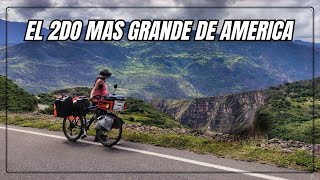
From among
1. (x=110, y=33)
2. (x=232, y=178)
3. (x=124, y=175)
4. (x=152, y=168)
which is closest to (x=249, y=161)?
(x=232, y=178)

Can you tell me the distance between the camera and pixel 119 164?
867 cm

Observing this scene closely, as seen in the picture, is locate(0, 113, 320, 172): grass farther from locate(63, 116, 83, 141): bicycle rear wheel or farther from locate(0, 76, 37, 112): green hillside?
locate(0, 76, 37, 112): green hillside

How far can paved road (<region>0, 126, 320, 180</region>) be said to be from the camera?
25.4ft

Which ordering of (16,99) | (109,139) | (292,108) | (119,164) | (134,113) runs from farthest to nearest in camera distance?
(292,108), (134,113), (16,99), (109,139), (119,164)

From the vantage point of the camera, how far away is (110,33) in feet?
25.6

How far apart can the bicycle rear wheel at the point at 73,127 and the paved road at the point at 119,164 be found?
38 cm

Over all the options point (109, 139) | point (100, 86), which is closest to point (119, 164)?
point (100, 86)

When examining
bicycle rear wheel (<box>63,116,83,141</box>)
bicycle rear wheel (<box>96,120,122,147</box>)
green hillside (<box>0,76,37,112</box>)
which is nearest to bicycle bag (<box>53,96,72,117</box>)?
bicycle rear wheel (<box>63,116,83,141</box>)

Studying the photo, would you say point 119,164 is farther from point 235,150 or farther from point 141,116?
point 141,116

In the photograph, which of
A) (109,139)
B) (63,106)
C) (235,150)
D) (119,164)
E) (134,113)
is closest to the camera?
(119,164)

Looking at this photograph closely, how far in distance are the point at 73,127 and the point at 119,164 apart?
3.37 meters

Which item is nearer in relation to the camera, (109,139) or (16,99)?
(109,139)

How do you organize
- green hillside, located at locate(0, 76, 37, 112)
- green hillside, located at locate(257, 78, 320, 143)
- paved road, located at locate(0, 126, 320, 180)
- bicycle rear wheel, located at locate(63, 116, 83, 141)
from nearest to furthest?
paved road, located at locate(0, 126, 320, 180), bicycle rear wheel, located at locate(63, 116, 83, 141), green hillside, located at locate(0, 76, 37, 112), green hillside, located at locate(257, 78, 320, 143)

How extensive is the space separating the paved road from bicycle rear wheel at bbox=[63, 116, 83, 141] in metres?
0.38
